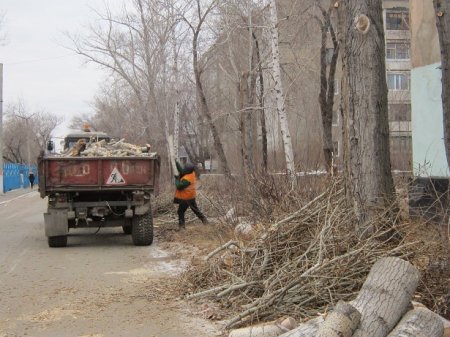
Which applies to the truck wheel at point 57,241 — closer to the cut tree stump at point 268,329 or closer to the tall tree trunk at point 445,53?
the cut tree stump at point 268,329

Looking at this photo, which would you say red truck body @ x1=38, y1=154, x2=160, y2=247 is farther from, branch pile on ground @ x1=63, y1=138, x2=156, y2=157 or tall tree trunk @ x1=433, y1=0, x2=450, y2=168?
tall tree trunk @ x1=433, y1=0, x2=450, y2=168

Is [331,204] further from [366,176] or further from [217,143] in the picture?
[217,143]

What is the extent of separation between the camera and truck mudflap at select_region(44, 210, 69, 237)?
36.6 ft

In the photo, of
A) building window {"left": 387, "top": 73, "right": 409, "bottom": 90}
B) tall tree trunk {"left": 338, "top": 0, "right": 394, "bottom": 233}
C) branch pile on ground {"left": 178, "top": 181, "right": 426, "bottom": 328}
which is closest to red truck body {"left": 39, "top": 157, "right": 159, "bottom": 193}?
branch pile on ground {"left": 178, "top": 181, "right": 426, "bottom": 328}

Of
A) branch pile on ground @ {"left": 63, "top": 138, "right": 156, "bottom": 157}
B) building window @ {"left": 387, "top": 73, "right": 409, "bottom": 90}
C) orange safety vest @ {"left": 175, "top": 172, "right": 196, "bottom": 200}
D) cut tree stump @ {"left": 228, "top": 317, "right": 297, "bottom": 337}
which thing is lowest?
cut tree stump @ {"left": 228, "top": 317, "right": 297, "bottom": 337}

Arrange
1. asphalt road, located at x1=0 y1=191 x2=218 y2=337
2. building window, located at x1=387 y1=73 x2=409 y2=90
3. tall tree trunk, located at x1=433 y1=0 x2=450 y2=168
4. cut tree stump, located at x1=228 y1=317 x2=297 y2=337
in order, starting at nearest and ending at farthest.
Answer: cut tree stump, located at x1=228 y1=317 x2=297 y2=337 → asphalt road, located at x1=0 y1=191 x2=218 y2=337 → tall tree trunk, located at x1=433 y1=0 x2=450 y2=168 → building window, located at x1=387 y1=73 x2=409 y2=90

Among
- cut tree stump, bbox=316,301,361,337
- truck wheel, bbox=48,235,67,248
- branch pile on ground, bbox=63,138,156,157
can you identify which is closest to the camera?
cut tree stump, bbox=316,301,361,337

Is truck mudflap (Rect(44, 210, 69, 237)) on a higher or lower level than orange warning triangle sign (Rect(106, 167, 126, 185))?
lower

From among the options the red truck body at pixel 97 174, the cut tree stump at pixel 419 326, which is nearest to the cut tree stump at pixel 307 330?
the cut tree stump at pixel 419 326

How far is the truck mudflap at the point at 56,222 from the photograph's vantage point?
11141 millimetres

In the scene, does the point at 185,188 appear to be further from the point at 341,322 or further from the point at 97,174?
the point at 341,322

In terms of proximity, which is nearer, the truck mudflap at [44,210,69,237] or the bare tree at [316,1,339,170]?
the truck mudflap at [44,210,69,237]

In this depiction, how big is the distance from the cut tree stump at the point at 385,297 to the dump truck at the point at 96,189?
23.1 ft

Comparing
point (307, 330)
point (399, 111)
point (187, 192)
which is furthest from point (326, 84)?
point (307, 330)
